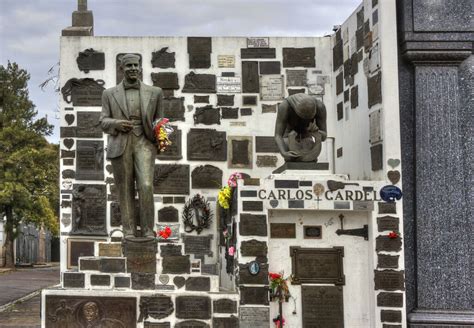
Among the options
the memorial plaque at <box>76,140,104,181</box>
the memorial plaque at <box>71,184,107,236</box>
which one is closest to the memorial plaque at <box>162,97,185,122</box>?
the memorial plaque at <box>76,140,104,181</box>

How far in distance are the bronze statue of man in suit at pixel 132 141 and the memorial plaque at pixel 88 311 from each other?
80cm

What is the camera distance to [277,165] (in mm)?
11898

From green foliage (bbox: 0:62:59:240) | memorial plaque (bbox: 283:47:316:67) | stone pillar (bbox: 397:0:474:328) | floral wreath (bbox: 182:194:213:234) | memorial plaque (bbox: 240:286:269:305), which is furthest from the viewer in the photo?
green foliage (bbox: 0:62:59:240)

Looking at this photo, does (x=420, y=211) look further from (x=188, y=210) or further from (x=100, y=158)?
(x=100, y=158)

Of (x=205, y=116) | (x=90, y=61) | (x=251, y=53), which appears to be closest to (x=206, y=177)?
(x=205, y=116)

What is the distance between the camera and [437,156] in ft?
31.3

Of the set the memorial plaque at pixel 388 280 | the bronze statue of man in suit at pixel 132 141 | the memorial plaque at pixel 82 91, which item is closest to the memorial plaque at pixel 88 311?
the bronze statue of man in suit at pixel 132 141

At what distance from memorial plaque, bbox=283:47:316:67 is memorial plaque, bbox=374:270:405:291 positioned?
4.09 meters

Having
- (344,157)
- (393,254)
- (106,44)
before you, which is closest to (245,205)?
(393,254)

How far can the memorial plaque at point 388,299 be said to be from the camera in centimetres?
917

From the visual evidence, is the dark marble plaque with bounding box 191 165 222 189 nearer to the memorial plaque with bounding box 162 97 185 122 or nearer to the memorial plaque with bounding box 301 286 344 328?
the memorial plaque with bounding box 162 97 185 122

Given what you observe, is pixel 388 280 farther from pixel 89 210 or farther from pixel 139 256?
pixel 89 210

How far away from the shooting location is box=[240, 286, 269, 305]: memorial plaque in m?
9.03

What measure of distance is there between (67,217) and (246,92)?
3330 millimetres
